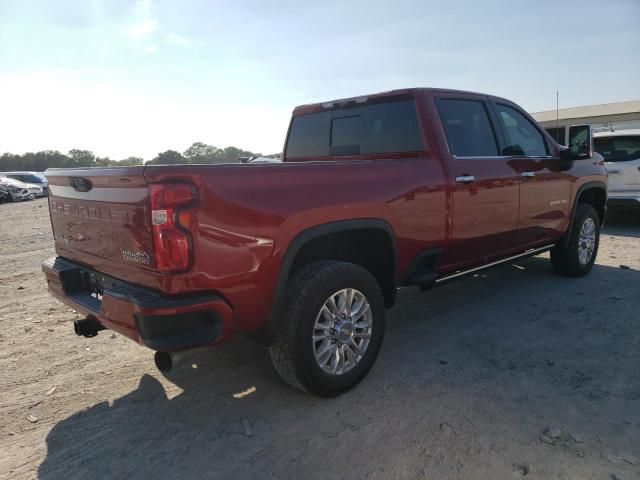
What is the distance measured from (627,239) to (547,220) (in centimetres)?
409

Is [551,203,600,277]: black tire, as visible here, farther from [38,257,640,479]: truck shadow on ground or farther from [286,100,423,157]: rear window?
[286,100,423,157]: rear window

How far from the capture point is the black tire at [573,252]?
18.1 feet

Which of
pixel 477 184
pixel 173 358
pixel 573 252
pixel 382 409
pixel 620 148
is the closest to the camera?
pixel 173 358

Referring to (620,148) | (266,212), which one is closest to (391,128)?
(266,212)

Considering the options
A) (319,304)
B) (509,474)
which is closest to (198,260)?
(319,304)

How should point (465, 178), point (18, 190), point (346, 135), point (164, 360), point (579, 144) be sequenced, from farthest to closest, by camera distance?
point (18, 190)
point (579, 144)
point (346, 135)
point (465, 178)
point (164, 360)

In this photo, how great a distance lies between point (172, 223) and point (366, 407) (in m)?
1.62

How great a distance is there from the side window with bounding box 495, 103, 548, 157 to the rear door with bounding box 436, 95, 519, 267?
8.2 inches

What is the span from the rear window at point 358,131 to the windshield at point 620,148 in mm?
6915

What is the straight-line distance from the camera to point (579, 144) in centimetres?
507

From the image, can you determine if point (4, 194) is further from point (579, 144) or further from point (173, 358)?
point (579, 144)

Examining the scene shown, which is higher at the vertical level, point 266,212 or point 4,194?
point 266,212

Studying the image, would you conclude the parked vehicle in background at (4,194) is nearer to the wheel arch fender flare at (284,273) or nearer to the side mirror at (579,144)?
the wheel arch fender flare at (284,273)

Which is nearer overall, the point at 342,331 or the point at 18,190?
the point at 342,331
